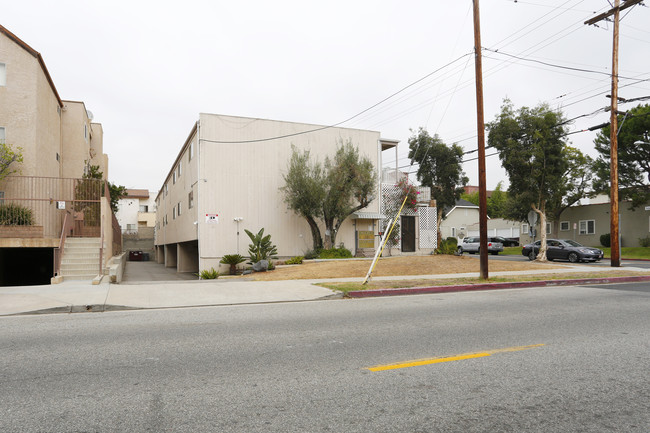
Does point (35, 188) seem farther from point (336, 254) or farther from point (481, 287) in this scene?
point (481, 287)

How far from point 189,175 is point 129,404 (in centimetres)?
2304

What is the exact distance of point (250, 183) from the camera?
23.2 m

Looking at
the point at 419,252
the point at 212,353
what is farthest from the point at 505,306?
the point at 419,252

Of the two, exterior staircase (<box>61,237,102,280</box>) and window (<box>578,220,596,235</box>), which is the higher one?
window (<box>578,220,596,235</box>)

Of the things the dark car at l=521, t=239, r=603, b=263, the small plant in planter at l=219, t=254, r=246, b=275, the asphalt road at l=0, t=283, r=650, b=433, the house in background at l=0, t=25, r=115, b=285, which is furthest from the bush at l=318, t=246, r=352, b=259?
the asphalt road at l=0, t=283, r=650, b=433

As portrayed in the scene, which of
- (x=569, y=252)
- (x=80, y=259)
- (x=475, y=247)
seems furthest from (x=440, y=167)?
(x=80, y=259)

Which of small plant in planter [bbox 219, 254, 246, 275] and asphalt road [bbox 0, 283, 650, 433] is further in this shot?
small plant in planter [bbox 219, 254, 246, 275]

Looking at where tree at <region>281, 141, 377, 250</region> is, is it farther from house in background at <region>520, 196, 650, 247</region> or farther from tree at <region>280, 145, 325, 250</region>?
house in background at <region>520, 196, 650, 247</region>

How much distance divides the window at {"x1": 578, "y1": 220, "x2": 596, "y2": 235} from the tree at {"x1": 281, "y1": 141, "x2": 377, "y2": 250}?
87.5ft

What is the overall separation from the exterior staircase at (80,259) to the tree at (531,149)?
2145cm

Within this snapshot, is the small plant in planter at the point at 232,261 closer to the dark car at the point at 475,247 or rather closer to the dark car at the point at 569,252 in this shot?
the dark car at the point at 569,252

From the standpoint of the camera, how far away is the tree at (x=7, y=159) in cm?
1630

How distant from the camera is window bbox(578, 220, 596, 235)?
39.2 metres

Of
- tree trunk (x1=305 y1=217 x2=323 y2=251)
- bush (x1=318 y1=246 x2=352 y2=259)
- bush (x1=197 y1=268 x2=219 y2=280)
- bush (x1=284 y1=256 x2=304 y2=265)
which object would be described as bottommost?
bush (x1=197 y1=268 x2=219 y2=280)
